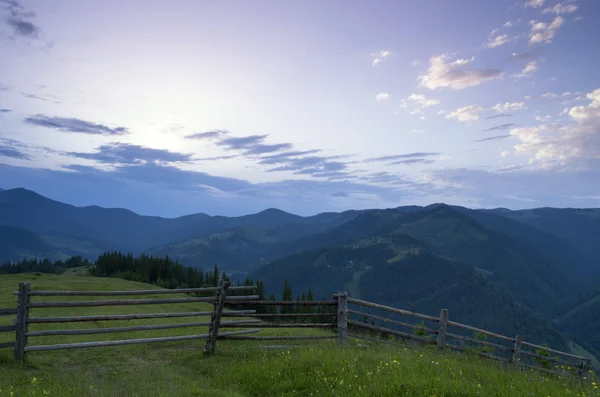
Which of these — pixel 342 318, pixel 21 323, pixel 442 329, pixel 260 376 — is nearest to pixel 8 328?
pixel 21 323

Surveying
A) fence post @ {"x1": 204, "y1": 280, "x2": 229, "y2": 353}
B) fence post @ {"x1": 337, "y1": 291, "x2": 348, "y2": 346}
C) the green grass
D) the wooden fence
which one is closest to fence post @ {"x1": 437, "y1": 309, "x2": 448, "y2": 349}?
the wooden fence

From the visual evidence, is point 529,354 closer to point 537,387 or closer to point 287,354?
point 537,387

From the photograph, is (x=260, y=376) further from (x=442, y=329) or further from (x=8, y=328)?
(x=442, y=329)

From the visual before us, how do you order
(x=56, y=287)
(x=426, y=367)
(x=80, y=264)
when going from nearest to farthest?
(x=426, y=367)
(x=56, y=287)
(x=80, y=264)

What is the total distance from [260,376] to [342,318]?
215 inches

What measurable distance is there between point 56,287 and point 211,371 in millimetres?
40624

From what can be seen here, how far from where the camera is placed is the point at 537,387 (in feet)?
27.4

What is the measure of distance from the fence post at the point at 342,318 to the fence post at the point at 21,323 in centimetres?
984

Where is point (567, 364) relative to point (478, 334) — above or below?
below

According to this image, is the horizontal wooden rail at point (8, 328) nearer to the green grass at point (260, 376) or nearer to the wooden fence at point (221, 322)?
the wooden fence at point (221, 322)

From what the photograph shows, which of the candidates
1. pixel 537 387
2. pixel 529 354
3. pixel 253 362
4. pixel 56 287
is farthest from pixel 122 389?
pixel 56 287

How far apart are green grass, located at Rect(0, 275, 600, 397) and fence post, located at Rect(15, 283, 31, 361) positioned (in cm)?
31

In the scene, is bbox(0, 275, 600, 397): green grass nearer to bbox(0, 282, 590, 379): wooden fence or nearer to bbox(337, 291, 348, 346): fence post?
bbox(0, 282, 590, 379): wooden fence

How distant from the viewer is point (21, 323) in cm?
1132
